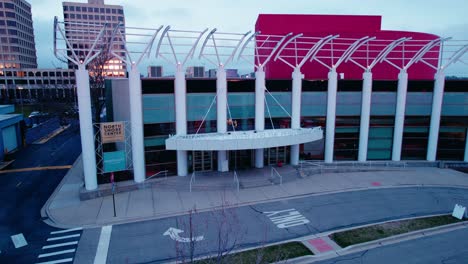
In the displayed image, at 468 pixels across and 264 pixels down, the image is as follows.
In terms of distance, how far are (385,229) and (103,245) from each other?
562 inches

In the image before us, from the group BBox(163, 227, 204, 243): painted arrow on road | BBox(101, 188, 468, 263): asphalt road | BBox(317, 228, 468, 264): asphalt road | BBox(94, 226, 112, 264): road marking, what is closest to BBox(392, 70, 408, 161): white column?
BBox(101, 188, 468, 263): asphalt road

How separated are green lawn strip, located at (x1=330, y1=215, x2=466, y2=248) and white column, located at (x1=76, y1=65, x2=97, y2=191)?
52.9 feet

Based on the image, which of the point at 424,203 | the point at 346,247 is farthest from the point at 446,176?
the point at 346,247

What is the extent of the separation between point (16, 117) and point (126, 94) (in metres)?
19.1

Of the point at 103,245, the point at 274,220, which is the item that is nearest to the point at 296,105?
the point at 274,220

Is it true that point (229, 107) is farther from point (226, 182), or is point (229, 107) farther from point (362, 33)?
point (362, 33)

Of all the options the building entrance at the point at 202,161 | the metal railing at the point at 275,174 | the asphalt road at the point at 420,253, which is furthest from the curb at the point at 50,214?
the metal railing at the point at 275,174

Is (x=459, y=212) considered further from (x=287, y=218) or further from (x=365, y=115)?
(x=365, y=115)

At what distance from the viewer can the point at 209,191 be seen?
71.4 ft

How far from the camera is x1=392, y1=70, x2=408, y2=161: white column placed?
90.9 feet

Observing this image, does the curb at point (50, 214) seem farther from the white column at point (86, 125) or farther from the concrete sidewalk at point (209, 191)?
the white column at point (86, 125)

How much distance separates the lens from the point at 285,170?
25828 millimetres

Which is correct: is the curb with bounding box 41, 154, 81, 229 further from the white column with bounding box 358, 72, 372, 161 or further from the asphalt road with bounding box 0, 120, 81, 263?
the white column with bounding box 358, 72, 372, 161

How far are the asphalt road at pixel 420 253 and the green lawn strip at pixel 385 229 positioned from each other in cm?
76
